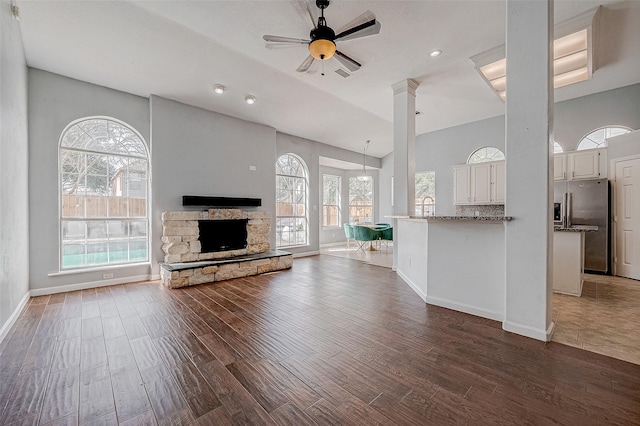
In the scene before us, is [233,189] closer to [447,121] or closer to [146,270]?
[146,270]

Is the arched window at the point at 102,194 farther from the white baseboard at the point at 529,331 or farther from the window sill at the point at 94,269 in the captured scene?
the white baseboard at the point at 529,331

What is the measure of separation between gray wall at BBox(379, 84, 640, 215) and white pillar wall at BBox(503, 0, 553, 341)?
27cm

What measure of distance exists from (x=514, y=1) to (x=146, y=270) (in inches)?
238

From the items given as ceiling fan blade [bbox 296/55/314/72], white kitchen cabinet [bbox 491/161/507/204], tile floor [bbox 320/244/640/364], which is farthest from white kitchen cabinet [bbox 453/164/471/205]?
ceiling fan blade [bbox 296/55/314/72]

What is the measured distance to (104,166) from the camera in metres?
4.18

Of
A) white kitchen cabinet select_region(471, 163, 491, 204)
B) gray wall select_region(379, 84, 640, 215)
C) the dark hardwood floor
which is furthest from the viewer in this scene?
white kitchen cabinet select_region(471, 163, 491, 204)

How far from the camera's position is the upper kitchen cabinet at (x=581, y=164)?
181 inches

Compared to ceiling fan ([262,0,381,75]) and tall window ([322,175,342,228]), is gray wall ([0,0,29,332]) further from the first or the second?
tall window ([322,175,342,228])

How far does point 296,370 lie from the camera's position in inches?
71.6

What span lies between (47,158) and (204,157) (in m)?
2.13

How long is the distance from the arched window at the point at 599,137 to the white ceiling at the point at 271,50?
0.77 m

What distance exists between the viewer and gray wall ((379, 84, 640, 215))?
475 centimetres

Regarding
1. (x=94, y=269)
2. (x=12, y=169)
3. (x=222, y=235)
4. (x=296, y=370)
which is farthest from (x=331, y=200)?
(x=296, y=370)

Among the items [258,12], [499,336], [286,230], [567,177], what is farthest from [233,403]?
[567,177]
